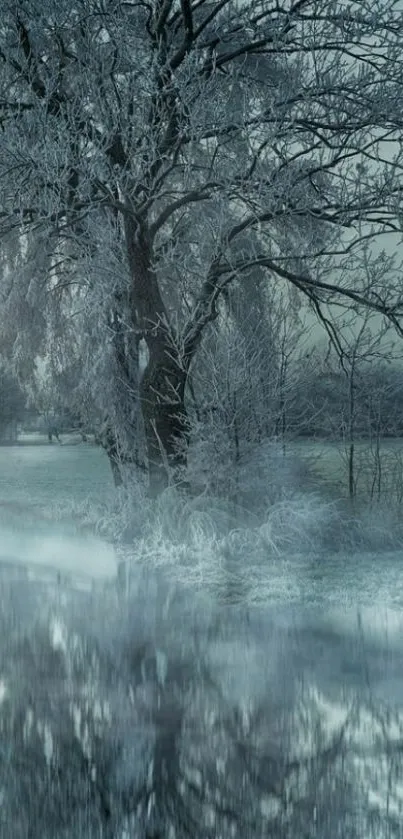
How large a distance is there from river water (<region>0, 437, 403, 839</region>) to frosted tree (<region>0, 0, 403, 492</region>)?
2.48 meters

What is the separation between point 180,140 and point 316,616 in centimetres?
683

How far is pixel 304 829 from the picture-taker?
3588 millimetres

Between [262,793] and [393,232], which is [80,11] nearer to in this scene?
[393,232]

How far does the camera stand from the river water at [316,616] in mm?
5633

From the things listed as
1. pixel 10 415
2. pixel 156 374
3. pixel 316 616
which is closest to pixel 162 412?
pixel 156 374

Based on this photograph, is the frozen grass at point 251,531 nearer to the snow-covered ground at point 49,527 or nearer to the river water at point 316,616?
the river water at point 316,616

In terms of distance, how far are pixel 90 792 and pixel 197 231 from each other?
12.4 m

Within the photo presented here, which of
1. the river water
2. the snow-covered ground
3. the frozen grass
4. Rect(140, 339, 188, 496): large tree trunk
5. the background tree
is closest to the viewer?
the river water

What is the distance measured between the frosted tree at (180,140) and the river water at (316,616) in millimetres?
2478

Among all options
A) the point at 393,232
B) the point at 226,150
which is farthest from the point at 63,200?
the point at 393,232

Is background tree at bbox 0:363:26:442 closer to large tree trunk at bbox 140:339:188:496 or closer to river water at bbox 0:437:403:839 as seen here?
large tree trunk at bbox 140:339:188:496

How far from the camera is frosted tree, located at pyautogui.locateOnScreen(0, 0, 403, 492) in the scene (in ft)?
37.9

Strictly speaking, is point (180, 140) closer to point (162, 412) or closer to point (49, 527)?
point (162, 412)

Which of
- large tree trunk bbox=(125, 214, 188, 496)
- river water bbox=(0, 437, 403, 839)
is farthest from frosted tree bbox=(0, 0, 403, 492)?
river water bbox=(0, 437, 403, 839)
